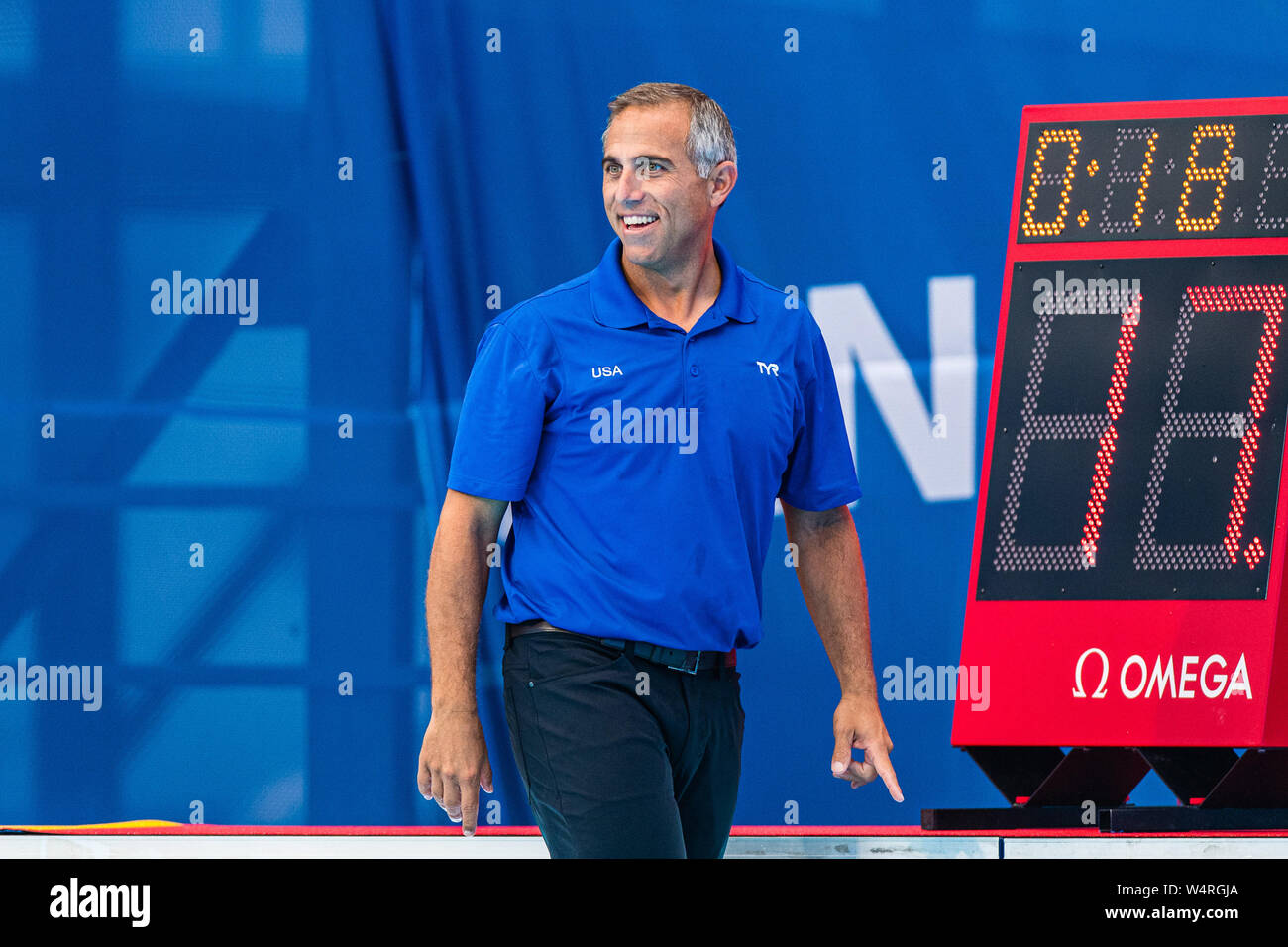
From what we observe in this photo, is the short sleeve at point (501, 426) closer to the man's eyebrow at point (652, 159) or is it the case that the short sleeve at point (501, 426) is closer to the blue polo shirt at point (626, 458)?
the blue polo shirt at point (626, 458)

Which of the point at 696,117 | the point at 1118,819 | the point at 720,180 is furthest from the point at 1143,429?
the point at 696,117

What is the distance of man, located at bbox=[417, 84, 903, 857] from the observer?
7.01 ft

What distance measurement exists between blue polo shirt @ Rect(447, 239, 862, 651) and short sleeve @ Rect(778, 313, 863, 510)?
3.9 inches

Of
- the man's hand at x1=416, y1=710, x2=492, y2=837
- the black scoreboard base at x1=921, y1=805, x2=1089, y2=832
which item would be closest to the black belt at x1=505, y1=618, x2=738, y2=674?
the man's hand at x1=416, y1=710, x2=492, y2=837

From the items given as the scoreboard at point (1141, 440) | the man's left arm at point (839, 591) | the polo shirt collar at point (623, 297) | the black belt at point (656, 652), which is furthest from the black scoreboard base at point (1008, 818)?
the polo shirt collar at point (623, 297)

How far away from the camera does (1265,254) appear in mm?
3227

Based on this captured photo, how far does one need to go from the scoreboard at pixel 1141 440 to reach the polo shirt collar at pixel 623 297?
1.05 metres

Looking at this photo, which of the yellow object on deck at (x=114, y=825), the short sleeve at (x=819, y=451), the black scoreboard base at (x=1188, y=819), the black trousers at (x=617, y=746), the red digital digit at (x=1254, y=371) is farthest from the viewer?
the yellow object on deck at (x=114, y=825)

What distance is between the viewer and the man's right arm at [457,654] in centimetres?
213

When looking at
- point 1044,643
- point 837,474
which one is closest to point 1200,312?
point 1044,643

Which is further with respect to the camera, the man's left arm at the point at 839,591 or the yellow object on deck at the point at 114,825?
the yellow object on deck at the point at 114,825

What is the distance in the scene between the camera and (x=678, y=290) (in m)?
2.38

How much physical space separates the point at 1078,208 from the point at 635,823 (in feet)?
6.21
